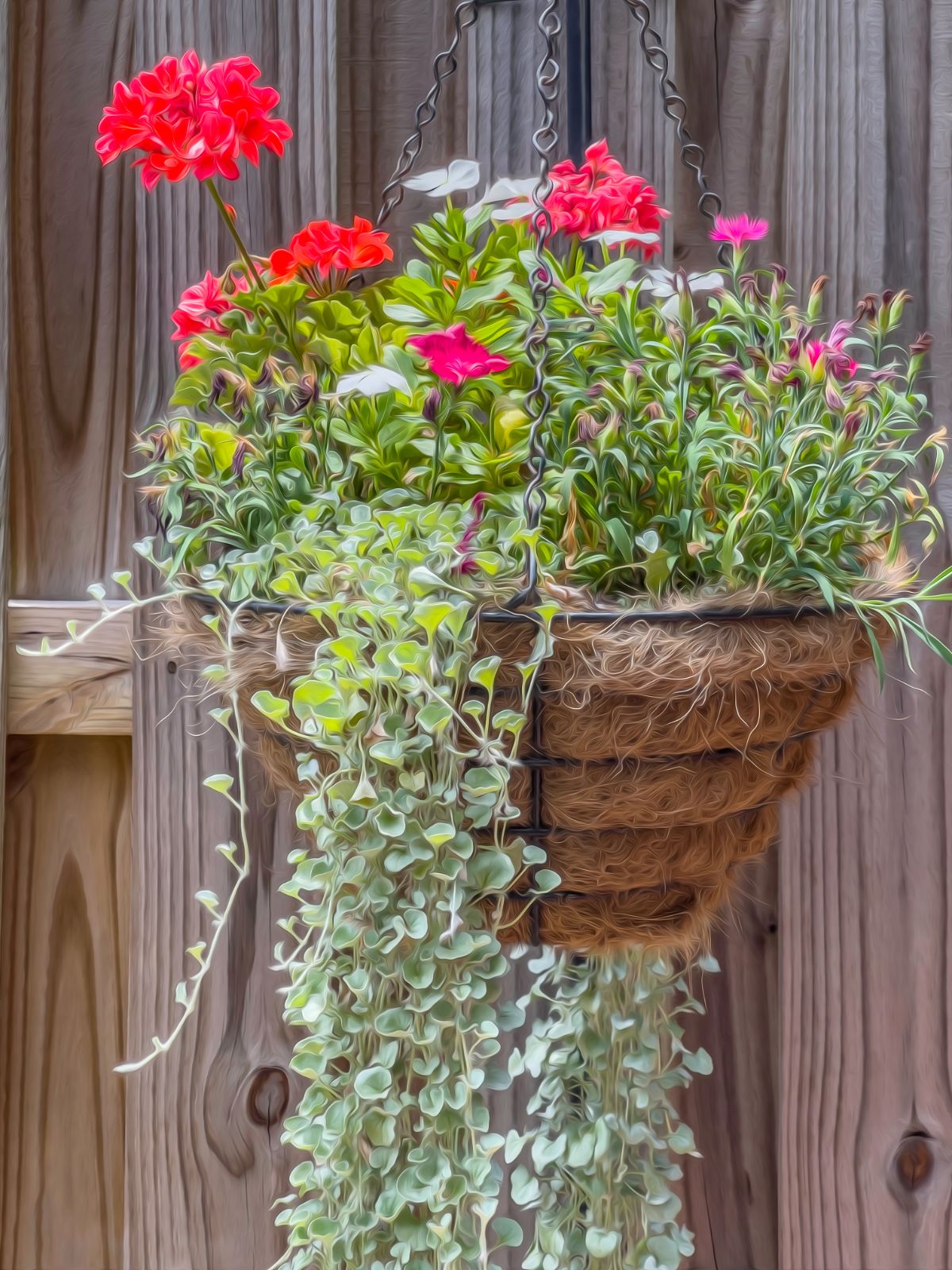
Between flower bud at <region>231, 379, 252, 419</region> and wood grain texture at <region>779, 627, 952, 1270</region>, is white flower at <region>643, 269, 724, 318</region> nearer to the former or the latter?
flower bud at <region>231, 379, 252, 419</region>

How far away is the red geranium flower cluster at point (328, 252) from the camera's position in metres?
0.76

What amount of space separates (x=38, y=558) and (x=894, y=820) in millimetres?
938

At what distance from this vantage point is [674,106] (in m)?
1.05

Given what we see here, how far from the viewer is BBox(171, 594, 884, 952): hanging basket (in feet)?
1.91

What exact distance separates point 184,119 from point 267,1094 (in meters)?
0.90

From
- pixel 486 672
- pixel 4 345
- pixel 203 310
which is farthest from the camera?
pixel 4 345

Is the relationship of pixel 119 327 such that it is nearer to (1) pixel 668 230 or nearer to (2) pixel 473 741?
(1) pixel 668 230

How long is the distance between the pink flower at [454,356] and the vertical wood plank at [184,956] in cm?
49

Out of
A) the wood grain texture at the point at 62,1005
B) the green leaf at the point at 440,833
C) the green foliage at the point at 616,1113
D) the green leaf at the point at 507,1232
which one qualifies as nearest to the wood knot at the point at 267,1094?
the wood grain texture at the point at 62,1005

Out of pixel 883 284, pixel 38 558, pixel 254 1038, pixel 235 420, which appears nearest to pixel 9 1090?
pixel 254 1038

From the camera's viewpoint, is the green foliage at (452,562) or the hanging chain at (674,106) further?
the hanging chain at (674,106)

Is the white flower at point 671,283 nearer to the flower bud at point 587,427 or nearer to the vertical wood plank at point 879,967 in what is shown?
the flower bud at point 587,427

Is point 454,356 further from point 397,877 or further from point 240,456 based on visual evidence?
point 397,877

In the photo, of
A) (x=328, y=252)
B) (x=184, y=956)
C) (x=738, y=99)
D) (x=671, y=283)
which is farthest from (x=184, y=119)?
(x=184, y=956)
